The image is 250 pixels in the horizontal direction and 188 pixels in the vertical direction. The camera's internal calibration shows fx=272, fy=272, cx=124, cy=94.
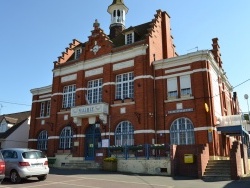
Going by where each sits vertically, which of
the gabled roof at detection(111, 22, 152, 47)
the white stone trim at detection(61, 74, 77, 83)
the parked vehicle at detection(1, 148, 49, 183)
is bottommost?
the parked vehicle at detection(1, 148, 49, 183)

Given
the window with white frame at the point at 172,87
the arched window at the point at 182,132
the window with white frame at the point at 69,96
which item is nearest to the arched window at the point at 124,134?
the arched window at the point at 182,132

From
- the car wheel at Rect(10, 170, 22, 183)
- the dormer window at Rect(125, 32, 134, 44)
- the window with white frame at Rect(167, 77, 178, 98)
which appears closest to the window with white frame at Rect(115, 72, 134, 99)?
the window with white frame at Rect(167, 77, 178, 98)

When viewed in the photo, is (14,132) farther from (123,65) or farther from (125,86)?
(123,65)

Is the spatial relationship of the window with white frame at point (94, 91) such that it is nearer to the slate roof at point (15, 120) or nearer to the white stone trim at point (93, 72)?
the white stone trim at point (93, 72)

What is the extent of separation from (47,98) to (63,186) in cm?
2274

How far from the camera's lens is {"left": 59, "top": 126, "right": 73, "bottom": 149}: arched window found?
29156mm

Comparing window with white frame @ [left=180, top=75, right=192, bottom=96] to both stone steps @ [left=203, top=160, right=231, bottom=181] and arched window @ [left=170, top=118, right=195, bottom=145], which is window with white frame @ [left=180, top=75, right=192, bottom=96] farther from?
stone steps @ [left=203, top=160, right=231, bottom=181]

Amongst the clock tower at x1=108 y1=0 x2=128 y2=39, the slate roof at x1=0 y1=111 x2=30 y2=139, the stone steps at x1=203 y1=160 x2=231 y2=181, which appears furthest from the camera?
the slate roof at x1=0 y1=111 x2=30 y2=139

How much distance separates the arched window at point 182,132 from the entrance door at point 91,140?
24.8ft

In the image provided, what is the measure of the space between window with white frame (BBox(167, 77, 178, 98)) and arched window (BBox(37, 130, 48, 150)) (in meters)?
16.4

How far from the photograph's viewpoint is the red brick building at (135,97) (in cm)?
2316

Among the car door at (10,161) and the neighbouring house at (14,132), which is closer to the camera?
the car door at (10,161)

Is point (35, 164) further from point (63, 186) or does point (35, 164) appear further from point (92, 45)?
point (92, 45)

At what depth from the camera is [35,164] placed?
14.3 meters
